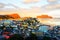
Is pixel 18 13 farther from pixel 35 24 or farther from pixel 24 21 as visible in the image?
pixel 35 24

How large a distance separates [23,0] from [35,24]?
13.0 inches

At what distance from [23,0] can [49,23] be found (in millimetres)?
426

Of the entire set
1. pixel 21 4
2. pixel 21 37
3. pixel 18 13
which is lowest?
pixel 21 37

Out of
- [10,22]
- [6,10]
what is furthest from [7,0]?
[10,22]

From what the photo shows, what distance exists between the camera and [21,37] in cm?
160

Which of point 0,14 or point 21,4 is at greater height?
point 21,4

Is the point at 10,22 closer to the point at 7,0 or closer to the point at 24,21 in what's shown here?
the point at 24,21

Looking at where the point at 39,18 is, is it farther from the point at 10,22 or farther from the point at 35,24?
the point at 10,22

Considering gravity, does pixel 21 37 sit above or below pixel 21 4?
below

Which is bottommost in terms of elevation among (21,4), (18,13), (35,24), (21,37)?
(21,37)

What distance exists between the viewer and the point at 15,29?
1.62 m

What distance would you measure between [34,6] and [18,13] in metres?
0.22

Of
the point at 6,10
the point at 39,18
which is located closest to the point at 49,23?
the point at 39,18

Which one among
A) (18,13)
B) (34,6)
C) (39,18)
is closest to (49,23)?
(39,18)
